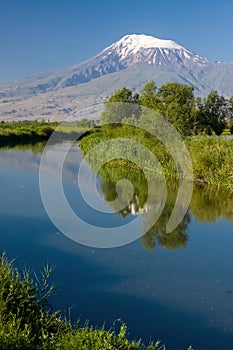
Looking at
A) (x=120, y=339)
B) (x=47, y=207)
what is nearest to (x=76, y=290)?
(x=120, y=339)

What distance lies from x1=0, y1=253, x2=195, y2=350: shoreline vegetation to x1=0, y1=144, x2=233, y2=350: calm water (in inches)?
46.7

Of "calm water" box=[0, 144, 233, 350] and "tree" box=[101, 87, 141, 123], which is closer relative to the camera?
"calm water" box=[0, 144, 233, 350]

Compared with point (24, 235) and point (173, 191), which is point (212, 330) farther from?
point (173, 191)

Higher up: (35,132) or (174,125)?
(174,125)

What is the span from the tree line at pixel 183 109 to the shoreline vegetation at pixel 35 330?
90.3ft

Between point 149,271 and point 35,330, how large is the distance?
360 cm

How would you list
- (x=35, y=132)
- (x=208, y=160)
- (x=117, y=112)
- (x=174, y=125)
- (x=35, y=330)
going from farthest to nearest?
(x=35, y=132) < (x=117, y=112) < (x=174, y=125) < (x=208, y=160) < (x=35, y=330)

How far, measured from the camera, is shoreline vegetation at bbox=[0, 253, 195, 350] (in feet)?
14.7

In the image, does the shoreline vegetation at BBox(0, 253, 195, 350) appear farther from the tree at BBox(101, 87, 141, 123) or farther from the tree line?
the tree at BBox(101, 87, 141, 123)

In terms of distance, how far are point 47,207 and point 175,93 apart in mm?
23955

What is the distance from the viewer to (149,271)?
8406mm

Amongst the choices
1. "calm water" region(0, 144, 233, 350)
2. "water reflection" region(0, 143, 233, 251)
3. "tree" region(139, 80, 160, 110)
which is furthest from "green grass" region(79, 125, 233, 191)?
"tree" region(139, 80, 160, 110)

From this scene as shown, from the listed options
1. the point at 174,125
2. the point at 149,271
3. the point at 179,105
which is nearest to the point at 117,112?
the point at 179,105

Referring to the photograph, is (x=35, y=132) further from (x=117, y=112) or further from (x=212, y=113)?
(x=212, y=113)
